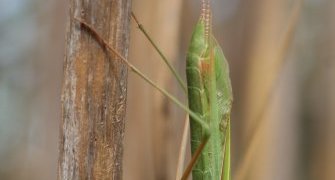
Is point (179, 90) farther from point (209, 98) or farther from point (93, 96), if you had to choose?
point (93, 96)

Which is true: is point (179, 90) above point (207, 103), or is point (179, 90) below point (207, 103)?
above

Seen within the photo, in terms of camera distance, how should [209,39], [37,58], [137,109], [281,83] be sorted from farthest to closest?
[37,58], [281,83], [137,109], [209,39]

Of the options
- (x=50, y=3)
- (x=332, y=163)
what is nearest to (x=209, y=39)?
(x=332, y=163)

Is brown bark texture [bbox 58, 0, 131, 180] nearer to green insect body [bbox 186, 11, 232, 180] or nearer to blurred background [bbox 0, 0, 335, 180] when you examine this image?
green insect body [bbox 186, 11, 232, 180]

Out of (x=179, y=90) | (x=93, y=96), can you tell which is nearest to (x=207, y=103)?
(x=93, y=96)

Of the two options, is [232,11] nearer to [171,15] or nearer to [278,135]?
[278,135]

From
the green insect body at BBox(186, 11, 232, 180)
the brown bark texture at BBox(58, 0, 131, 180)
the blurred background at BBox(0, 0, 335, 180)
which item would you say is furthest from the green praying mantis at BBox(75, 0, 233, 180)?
the blurred background at BBox(0, 0, 335, 180)
